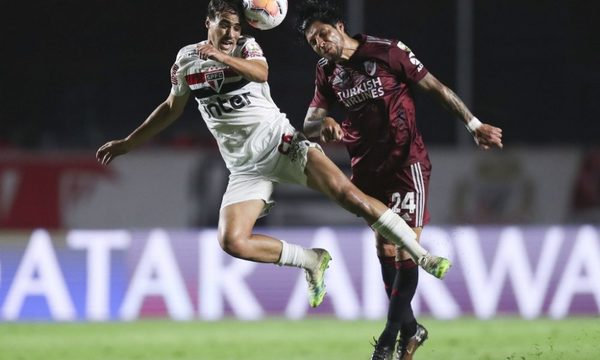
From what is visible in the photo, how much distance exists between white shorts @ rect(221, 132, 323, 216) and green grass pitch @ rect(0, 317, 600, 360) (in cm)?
170

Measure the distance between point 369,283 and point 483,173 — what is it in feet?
9.73

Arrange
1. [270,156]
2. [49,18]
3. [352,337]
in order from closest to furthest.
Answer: [270,156], [352,337], [49,18]

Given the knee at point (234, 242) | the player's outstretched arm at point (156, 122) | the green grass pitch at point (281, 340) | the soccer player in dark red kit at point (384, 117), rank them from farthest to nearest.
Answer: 1. the green grass pitch at point (281, 340)
2. the player's outstretched arm at point (156, 122)
3. the soccer player in dark red kit at point (384, 117)
4. the knee at point (234, 242)

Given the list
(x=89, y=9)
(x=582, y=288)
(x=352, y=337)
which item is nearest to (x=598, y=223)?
(x=582, y=288)

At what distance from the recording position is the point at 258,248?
300 inches

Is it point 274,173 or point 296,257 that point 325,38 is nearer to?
point 274,173

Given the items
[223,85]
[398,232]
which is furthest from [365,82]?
[398,232]

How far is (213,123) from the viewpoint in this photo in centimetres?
771

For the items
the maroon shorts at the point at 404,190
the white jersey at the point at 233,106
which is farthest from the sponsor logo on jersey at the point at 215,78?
the maroon shorts at the point at 404,190

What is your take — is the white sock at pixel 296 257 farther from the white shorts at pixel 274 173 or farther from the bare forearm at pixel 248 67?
the bare forearm at pixel 248 67

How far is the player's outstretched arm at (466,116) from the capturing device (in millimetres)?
7430

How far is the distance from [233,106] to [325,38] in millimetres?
678

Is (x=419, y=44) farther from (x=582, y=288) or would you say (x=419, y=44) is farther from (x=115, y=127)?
(x=582, y=288)

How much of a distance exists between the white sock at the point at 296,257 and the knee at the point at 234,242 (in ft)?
0.93
